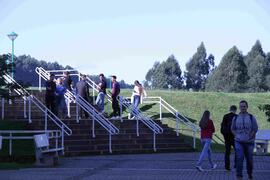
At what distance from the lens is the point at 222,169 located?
18.3 m

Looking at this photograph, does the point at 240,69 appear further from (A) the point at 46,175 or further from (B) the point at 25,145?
(A) the point at 46,175

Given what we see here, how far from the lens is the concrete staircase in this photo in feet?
82.0

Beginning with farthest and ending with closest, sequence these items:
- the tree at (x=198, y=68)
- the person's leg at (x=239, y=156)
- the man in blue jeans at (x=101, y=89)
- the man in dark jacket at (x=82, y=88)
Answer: the tree at (x=198, y=68) < the man in blue jeans at (x=101, y=89) < the man in dark jacket at (x=82, y=88) < the person's leg at (x=239, y=156)

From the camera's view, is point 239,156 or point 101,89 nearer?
point 239,156

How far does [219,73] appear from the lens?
87062 mm

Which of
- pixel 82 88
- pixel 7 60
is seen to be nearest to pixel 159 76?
pixel 82 88

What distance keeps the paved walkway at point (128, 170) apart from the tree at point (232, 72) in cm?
6046

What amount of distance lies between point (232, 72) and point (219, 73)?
150 inches

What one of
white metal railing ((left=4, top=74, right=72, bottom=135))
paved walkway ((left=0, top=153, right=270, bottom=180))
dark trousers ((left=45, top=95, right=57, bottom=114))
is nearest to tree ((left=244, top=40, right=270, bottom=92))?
dark trousers ((left=45, top=95, right=57, bottom=114))

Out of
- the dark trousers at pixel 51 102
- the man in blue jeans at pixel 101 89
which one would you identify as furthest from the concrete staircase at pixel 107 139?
the man in blue jeans at pixel 101 89

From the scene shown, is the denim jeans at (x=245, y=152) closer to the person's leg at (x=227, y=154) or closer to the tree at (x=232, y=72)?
the person's leg at (x=227, y=154)

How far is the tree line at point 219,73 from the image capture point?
274 ft

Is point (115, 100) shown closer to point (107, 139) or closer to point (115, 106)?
point (115, 106)

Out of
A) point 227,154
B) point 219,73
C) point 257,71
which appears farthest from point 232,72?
point 227,154
